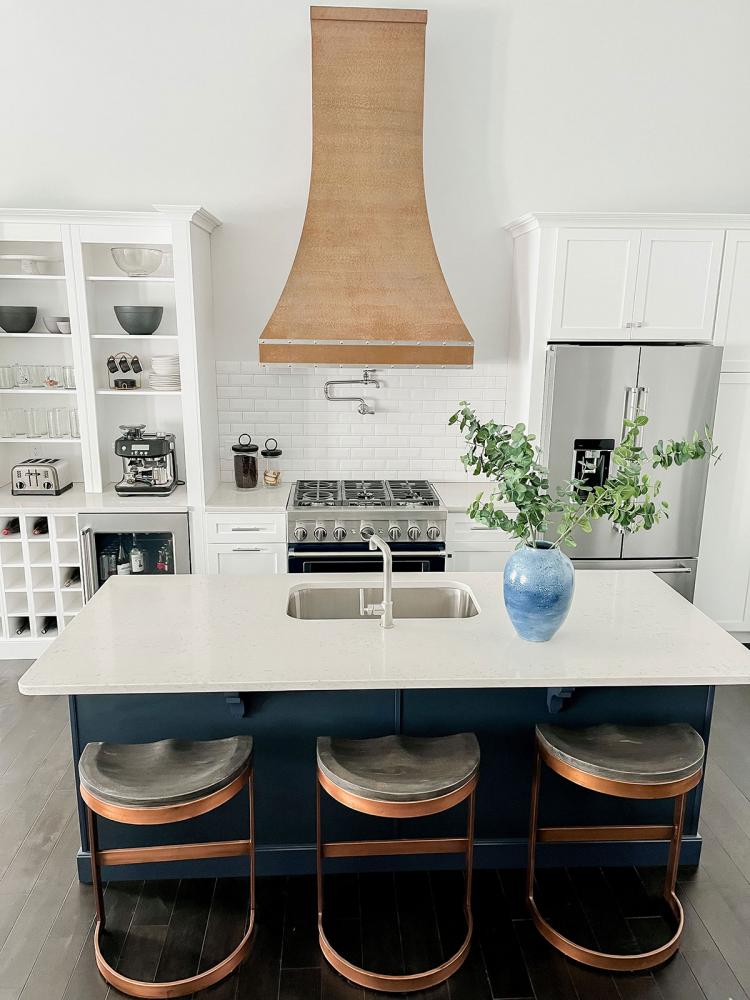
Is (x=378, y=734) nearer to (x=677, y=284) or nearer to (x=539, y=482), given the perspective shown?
(x=539, y=482)

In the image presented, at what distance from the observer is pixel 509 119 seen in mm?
4961

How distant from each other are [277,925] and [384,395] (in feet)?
11.2

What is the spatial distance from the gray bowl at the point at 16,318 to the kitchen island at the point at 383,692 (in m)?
2.49

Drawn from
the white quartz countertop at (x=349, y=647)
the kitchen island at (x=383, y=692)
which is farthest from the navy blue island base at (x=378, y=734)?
the white quartz countertop at (x=349, y=647)

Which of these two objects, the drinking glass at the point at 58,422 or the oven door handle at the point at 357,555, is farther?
the drinking glass at the point at 58,422

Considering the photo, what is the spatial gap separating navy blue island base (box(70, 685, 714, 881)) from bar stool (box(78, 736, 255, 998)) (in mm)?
146

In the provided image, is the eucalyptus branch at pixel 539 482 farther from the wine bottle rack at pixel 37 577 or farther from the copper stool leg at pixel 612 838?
the wine bottle rack at pixel 37 577

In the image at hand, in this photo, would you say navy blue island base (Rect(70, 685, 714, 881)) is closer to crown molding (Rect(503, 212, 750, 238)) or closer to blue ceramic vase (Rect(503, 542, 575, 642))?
blue ceramic vase (Rect(503, 542, 575, 642))

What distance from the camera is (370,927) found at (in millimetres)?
2713

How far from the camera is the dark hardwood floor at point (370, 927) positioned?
2.49 metres

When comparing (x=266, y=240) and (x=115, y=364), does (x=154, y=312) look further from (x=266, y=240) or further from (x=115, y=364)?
(x=266, y=240)

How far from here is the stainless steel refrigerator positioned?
4.52 meters

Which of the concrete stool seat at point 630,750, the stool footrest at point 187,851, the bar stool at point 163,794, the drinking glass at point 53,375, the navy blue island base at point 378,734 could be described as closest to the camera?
the bar stool at point 163,794

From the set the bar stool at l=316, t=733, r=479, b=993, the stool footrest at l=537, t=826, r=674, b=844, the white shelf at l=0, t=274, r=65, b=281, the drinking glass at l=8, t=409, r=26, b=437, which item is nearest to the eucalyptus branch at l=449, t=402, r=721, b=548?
the bar stool at l=316, t=733, r=479, b=993
